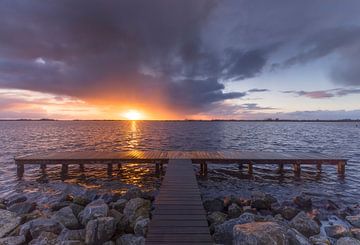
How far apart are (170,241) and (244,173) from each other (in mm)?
14445

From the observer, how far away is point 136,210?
9.35 m

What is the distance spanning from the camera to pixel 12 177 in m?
18.3

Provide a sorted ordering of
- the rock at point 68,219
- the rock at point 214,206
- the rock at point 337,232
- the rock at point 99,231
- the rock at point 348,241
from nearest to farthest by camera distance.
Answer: the rock at point 99,231, the rock at point 348,241, the rock at point 337,232, the rock at point 68,219, the rock at point 214,206

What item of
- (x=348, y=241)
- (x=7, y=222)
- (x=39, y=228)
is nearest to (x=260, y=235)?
(x=348, y=241)

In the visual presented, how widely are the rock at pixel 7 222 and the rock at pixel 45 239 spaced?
1524 millimetres

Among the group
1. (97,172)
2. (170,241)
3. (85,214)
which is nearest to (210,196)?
(85,214)

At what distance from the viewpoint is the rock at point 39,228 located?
7.94 m

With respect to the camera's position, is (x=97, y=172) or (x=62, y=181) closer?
(x=62, y=181)

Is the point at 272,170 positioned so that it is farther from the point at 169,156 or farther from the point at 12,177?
the point at 12,177

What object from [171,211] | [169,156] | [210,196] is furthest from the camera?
[169,156]

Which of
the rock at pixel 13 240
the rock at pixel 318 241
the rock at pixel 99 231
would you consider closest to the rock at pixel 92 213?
the rock at pixel 99 231

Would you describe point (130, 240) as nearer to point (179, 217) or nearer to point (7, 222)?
point (179, 217)

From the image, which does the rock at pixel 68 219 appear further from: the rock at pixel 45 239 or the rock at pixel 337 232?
the rock at pixel 337 232

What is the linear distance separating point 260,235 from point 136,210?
Result: 193 inches
